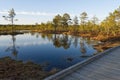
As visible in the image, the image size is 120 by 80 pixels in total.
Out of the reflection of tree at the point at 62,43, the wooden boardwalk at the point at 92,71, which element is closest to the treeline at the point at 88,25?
the reflection of tree at the point at 62,43

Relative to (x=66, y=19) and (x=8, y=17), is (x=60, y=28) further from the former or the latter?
(x=8, y=17)

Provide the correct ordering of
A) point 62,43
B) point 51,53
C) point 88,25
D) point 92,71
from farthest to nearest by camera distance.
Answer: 1. point 88,25
2. point 62,43
3. point 51,53
4. point 92,71

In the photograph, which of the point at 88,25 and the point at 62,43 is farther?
the point at 88,25

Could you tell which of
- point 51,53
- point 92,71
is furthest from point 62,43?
point 92,71

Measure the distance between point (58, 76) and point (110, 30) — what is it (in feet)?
165

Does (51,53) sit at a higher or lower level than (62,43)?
lower

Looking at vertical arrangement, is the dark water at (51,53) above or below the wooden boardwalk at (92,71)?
below

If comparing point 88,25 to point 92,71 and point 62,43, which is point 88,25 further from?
point 92,71

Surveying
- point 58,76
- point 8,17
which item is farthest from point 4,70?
point 8,17

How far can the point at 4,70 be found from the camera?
14.3 metres

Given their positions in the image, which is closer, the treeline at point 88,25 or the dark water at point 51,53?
the dark water at point 51,53

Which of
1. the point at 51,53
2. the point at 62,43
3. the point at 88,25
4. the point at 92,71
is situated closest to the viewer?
the point at 92,71

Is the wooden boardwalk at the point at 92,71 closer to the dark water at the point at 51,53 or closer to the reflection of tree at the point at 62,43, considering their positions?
the dark water at the point at 51,53

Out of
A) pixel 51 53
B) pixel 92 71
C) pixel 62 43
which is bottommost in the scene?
pixel 51 53
